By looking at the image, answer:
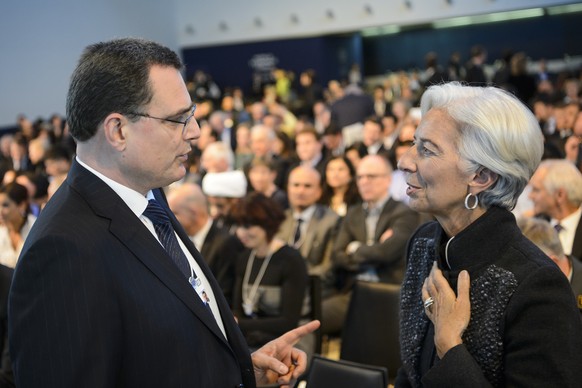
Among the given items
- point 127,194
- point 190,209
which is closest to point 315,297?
point 190,209

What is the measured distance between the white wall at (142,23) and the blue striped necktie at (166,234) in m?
15.6

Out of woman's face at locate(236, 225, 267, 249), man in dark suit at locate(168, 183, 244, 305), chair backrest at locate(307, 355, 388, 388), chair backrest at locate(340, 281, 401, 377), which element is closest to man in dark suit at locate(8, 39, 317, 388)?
chair backrest at locate(307, 355, 388, 388)

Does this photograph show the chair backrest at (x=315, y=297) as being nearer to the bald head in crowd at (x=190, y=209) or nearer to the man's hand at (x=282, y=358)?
the bald head in crowd at (x=190, y=209)

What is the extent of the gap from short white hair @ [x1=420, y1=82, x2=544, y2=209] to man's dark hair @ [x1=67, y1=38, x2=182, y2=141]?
78 cm

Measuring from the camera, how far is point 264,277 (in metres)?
4.56

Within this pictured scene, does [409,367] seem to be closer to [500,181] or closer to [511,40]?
[500,181]

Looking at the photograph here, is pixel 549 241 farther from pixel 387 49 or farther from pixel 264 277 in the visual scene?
pixel 387 49

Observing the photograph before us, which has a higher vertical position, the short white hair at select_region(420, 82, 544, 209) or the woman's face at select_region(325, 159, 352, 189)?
the short white hair at select_region(420, 82, 544, 209)

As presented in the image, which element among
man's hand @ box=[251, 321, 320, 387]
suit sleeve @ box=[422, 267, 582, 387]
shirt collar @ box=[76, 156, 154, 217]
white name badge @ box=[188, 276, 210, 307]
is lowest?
man's hand @ box=[251, 321, 320, 387]

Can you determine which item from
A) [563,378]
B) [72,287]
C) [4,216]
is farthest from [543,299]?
[4,216]

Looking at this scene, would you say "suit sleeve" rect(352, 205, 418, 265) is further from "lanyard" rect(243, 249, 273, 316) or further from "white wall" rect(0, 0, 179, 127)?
"white wall" rect(0, 0, 179, 127)

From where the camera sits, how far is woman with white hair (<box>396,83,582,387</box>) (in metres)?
1.83

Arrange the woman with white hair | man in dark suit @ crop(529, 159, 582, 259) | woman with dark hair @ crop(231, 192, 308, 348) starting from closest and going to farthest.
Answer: the woman with white hair < woman with dark hair @ crop(231, 192, 308, 348) < man in dark suit @ crop(529, 159, 582, 259)

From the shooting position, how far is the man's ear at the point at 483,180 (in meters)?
1.98
